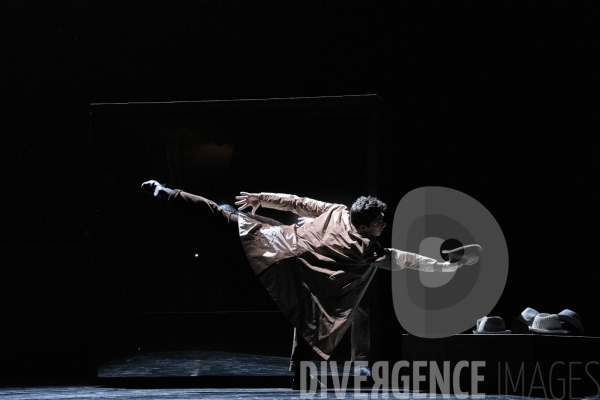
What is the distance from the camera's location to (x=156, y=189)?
441cm

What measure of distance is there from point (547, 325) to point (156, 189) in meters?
2.28

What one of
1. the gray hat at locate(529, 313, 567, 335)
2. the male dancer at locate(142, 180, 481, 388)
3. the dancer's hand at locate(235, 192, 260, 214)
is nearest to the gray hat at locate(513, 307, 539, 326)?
the gray hat at locate(529, 313, 567, 335)

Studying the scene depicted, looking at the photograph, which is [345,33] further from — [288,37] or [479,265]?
[479,265]

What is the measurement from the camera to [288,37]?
205 inches

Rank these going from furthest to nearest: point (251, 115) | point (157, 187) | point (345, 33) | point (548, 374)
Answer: point (345, 33), point (251, 115), point (157, 187), point (548, 374)

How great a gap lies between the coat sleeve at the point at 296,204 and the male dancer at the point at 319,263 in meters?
0.08

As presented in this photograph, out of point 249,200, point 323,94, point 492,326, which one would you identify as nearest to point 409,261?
point 492,326

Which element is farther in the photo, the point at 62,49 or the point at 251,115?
the point at 62,49

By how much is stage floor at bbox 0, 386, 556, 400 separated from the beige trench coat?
0.33 m

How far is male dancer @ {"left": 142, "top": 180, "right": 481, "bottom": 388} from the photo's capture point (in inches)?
161

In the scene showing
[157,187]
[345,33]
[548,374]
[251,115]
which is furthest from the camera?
[345,33]

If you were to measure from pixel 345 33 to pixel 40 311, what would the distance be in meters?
2.81

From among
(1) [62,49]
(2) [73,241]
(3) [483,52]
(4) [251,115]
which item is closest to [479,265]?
(3) [483,52]

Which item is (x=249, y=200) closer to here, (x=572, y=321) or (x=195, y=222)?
(x=195, y=222)
